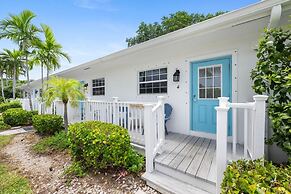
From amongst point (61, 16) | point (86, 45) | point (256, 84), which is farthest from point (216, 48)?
point (86, 45)

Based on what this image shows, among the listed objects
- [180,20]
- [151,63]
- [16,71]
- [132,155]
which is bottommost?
[132,155]

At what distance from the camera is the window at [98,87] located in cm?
856

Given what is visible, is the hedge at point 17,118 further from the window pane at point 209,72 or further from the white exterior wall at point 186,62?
the window pane at point 209,72

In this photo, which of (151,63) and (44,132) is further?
(44,132)

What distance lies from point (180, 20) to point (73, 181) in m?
17.8

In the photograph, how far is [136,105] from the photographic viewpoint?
386cm

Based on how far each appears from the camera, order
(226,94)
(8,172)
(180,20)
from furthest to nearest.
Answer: (180,20), (226,94), (8,172)

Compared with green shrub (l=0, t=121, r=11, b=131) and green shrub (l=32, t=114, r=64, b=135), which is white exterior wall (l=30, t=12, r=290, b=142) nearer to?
green shrub (l=32, t=114, r=64, b=135)

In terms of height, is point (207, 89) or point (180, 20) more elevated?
point (180, 20)

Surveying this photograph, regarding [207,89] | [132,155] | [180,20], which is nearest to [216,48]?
[207,89]

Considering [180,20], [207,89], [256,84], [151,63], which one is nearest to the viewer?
[256,84]

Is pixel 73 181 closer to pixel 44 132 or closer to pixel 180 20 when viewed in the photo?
pixel 44 132

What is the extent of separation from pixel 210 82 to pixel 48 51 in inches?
292

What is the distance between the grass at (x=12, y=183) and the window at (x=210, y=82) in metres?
4.40
